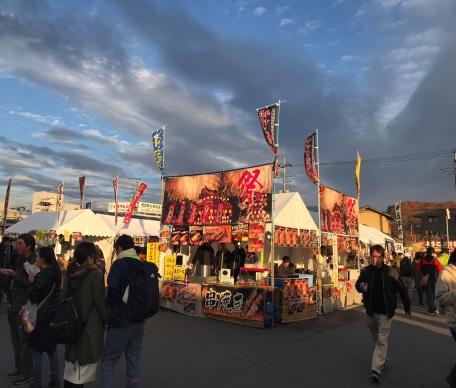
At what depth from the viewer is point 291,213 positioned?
12.6m

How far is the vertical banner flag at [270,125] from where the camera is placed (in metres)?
9.39

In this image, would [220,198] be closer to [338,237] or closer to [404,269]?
[338,237]

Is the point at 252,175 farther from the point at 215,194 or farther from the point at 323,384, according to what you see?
the point at 323,384

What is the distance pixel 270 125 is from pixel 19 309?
700cm

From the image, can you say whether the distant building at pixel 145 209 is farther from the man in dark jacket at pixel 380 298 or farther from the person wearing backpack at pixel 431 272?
the man in dark jacket at pixel 380 298

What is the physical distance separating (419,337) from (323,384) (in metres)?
3.95

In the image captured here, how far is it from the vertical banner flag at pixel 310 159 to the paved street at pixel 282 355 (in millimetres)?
4668

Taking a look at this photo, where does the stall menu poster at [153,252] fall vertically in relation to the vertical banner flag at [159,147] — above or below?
below

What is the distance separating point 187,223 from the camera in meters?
11.1

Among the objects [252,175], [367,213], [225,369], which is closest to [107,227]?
[252,175]

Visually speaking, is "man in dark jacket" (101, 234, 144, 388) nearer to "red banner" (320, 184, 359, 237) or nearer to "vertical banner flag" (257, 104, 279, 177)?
"vertical banner flag" (257, 104, 279, 177)

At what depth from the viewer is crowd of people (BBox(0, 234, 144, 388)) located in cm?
341

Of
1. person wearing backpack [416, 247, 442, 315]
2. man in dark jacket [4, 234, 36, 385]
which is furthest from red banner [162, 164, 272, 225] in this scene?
man in dark jacket [4, 234, 36, 385]

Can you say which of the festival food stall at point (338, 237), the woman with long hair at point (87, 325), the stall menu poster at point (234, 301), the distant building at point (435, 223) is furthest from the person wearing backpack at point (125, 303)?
the distant building at point (435, 223)
